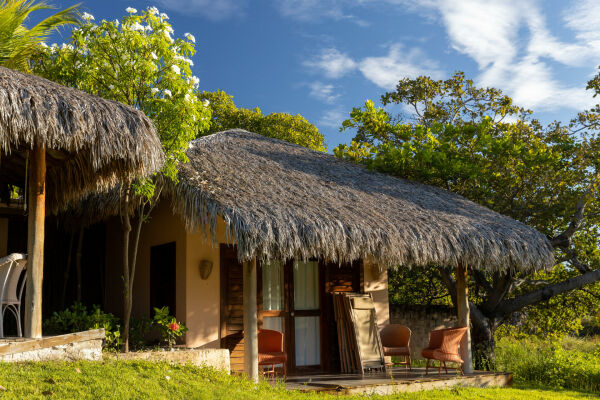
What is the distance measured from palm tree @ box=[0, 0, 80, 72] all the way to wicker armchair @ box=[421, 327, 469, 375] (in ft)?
25.4

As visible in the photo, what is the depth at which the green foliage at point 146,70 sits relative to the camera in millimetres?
6898

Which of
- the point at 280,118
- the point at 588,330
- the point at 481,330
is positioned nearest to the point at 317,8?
the point at 481,330

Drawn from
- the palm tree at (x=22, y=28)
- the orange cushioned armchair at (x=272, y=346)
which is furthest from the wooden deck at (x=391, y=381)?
the palm tree at (x=22, y=28)

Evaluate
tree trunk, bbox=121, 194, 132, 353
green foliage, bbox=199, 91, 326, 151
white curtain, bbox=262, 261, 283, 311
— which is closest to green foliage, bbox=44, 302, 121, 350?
tree trunk, bbox=121, 194, 132, 353

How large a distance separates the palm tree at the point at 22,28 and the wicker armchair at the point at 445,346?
774cm

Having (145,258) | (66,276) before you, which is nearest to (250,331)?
(145,258)

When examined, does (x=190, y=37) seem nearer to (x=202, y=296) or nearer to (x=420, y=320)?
(x=202, y=296)

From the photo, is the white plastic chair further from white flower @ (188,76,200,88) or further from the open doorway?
white flower @ (188,76,200,88)

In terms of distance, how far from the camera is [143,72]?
6953 mm

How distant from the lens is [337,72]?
37.6ft

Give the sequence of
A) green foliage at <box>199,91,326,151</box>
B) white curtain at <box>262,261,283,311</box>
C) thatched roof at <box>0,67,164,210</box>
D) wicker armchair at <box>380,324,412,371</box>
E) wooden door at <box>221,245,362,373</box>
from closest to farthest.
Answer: thatched roof at <box>0,67,164,210</box> < wooden door at <box>221,245,362,373</box> < white curtain at <box>262,261,283,311</box> < wicker armchair at <box>380,324,412,371</box> < green foliage at <box>199,91,326,151</box>

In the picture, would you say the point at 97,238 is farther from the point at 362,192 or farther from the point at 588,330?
the point at 588,330

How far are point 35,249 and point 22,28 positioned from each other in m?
Answer: 6.67

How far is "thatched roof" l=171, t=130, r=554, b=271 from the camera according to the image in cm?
682
